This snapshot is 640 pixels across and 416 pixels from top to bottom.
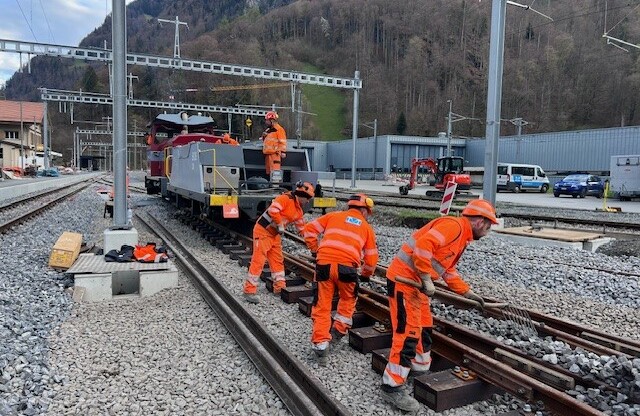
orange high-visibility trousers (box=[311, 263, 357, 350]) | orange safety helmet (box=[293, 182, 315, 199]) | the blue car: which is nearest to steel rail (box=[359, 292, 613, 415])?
orange high-visibility trousers (box=[311, 263, 357, 350])

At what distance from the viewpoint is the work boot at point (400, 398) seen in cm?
356

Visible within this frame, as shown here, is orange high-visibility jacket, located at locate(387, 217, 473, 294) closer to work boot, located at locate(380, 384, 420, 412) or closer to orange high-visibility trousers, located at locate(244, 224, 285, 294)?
work boot, located at locate(380, 384, 420, 412)

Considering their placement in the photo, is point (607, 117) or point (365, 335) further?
point (607, 117)

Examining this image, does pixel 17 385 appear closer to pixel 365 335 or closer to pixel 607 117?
pixel 365 335

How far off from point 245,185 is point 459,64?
98.1m

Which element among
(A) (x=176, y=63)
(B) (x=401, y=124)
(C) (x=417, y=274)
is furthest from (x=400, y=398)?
(B) (x=401, y=124)

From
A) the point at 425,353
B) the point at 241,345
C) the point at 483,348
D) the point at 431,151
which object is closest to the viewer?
the point at 425,353

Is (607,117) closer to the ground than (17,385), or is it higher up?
higher up

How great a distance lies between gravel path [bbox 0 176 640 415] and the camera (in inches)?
146

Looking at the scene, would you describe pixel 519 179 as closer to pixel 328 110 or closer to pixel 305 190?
pixel 305 190

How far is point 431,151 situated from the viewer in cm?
6319

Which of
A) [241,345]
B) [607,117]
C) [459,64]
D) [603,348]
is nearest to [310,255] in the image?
[241,345]

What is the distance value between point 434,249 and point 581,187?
31380 millimetres

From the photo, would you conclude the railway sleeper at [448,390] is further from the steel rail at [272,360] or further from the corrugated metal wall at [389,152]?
the corrugated metal wall at [389,152]
